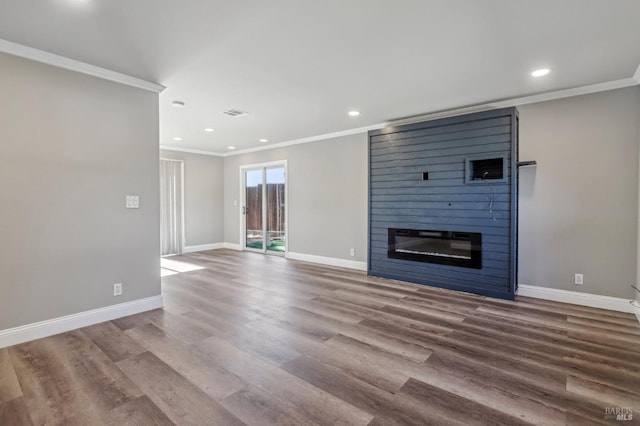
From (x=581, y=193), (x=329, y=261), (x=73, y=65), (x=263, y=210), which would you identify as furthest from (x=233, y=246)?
(x=581, y=193)

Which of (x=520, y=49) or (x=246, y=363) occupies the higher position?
(x=520, y=49)

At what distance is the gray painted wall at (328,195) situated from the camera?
572 centimetres

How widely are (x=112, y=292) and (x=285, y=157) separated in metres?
4.50

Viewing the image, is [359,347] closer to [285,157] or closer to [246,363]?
[246,363]

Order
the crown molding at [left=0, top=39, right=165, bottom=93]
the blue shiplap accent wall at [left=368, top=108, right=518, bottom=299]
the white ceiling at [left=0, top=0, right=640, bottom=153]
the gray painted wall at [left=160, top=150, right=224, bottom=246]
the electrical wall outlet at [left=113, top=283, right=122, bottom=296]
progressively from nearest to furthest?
the white ceiling at [left=0, top=0, right=640, bottom=153] < the crown molding at [left=0, top=39, right=165, bottom=93] < the electrical wall outlet at [left=113, top=283, right=122, bottom=296] < the blue shiplap accent wall at [left=368, top=108, right=518, bottom=299] < the gray painted wall at [left=160, top=150, right=224, bottom=246]

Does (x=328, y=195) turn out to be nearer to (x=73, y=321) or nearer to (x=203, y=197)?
(x=203, y=197)

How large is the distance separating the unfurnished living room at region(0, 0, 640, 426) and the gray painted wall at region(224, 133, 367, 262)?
0.56 metres

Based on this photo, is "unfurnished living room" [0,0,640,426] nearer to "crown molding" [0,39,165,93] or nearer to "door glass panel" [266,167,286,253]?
"crown molding" [0,39,165,93]

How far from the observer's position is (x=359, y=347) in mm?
2615

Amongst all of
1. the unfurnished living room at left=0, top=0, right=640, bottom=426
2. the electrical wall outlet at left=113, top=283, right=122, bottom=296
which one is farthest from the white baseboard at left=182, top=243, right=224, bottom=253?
the electrical wall outlet at left=113, top=283, right=122, bottom=296

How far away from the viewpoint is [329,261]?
6168mm

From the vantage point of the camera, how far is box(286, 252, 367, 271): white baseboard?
571 centimetres

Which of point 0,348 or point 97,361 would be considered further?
point 0,348

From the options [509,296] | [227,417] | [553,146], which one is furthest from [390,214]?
[227,417]
